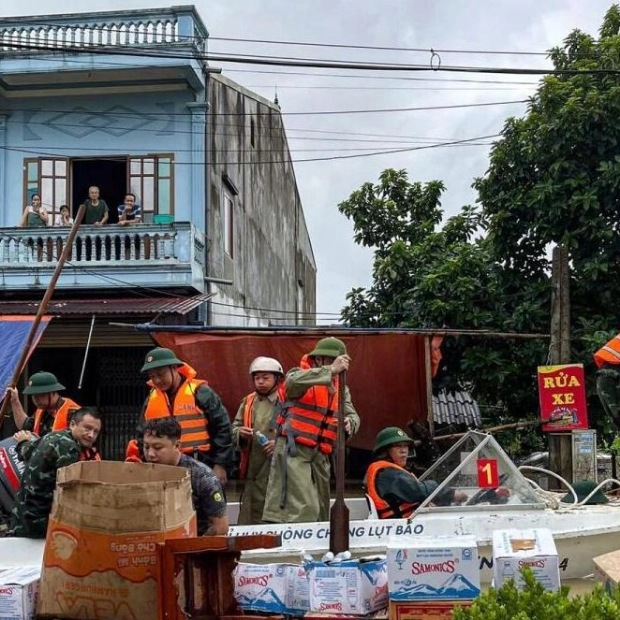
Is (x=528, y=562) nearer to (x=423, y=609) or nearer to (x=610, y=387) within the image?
(x=423, y=609)

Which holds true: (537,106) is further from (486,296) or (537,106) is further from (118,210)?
(118,210)

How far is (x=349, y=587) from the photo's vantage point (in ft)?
13.8

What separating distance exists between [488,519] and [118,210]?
9.71 m

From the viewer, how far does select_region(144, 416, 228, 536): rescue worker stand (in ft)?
16.3

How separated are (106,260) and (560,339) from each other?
23.5 feet

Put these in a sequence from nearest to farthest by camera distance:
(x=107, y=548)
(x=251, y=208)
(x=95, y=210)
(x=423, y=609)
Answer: (x=423, y=609)
(x=107, y=548)
(x=95, y=210)
(x=251, y=208)

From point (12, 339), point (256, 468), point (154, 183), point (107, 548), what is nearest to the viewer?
point (107, 548)

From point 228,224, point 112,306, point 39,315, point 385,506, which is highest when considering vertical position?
point 228,224

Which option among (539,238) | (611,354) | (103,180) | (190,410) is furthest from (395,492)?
(103,180)

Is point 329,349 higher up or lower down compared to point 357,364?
lower down

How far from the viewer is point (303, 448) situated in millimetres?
6668

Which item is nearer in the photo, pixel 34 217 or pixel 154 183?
pixel 34 217

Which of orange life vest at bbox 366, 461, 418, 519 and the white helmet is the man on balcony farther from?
orange life vest at bbox 366, 461, 418, 519

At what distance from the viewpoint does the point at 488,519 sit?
19.2 feet
